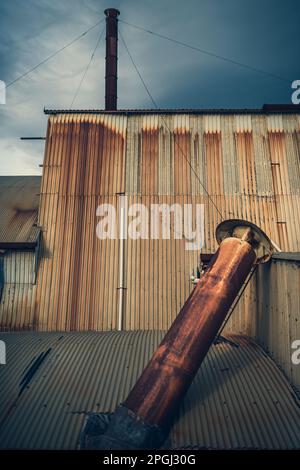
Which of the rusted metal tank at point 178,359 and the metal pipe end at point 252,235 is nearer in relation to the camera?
the rusted metal tank at point 178,359

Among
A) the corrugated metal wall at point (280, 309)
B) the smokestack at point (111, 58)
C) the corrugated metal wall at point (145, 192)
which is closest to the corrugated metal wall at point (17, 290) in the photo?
the corrugated metal wall at point (145, 192)

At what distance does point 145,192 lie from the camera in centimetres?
1540

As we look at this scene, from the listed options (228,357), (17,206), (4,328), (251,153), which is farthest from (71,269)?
(251,153)

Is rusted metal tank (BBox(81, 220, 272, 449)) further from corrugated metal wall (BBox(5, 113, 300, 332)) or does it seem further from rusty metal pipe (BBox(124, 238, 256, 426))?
corrugated metal wall (BBox(5, 113, 300, 332))

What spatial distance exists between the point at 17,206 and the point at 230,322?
44.1 feet

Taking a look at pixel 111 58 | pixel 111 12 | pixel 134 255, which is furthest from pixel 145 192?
pixel 111 12

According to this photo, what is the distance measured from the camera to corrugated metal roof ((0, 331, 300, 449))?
22.2ft

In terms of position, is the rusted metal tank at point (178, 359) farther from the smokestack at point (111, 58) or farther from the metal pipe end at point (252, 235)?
the smokestack at point (111, 58)

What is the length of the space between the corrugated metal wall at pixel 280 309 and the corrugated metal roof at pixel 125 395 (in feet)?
1.27

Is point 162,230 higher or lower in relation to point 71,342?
higher

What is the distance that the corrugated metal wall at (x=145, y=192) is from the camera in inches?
553

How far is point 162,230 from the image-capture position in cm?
1478

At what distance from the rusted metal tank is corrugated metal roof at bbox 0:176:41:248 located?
377 inches

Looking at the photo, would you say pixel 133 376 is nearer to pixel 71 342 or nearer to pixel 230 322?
pixel 71 342
